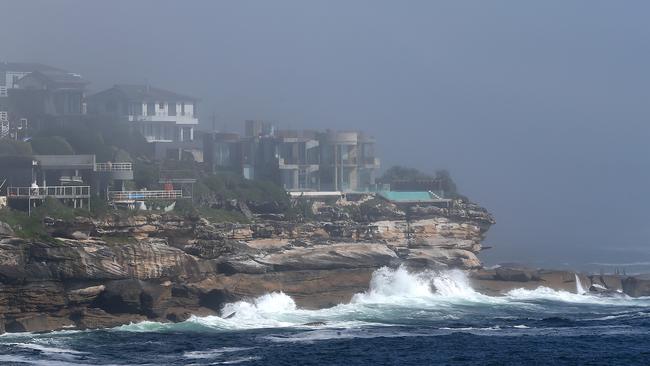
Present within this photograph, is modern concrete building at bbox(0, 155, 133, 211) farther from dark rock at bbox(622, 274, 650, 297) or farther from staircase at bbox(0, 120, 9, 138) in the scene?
dark rock at bbox(622, 274, 650, 297)

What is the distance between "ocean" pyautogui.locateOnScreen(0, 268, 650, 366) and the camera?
64.6 metres

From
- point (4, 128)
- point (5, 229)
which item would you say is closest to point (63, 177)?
point (4, 128)

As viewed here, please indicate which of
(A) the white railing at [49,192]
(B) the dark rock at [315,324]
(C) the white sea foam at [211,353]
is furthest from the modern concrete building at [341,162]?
(C) the white sea foam at [211,353]

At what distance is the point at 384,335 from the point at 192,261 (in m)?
13.3

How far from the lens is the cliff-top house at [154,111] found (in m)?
112

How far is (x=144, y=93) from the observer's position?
11438cm

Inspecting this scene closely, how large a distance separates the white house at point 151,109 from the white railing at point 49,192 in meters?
26.0

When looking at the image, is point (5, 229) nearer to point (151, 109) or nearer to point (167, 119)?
point (151, 109)

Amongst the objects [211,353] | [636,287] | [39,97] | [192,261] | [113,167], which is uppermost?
[39,97]

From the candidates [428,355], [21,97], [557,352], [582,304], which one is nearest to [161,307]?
[428,355]

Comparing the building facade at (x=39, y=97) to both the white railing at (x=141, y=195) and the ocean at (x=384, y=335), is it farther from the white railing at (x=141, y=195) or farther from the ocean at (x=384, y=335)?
the ocean at (x=384, y=335)

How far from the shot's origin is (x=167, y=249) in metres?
78.7

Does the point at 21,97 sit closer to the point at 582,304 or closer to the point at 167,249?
the point at 167,249

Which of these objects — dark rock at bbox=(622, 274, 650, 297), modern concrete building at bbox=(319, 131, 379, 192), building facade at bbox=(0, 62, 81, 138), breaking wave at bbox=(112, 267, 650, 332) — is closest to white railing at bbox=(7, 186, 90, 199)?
breaking wave at bbox=(112, 267, 650, 332)
